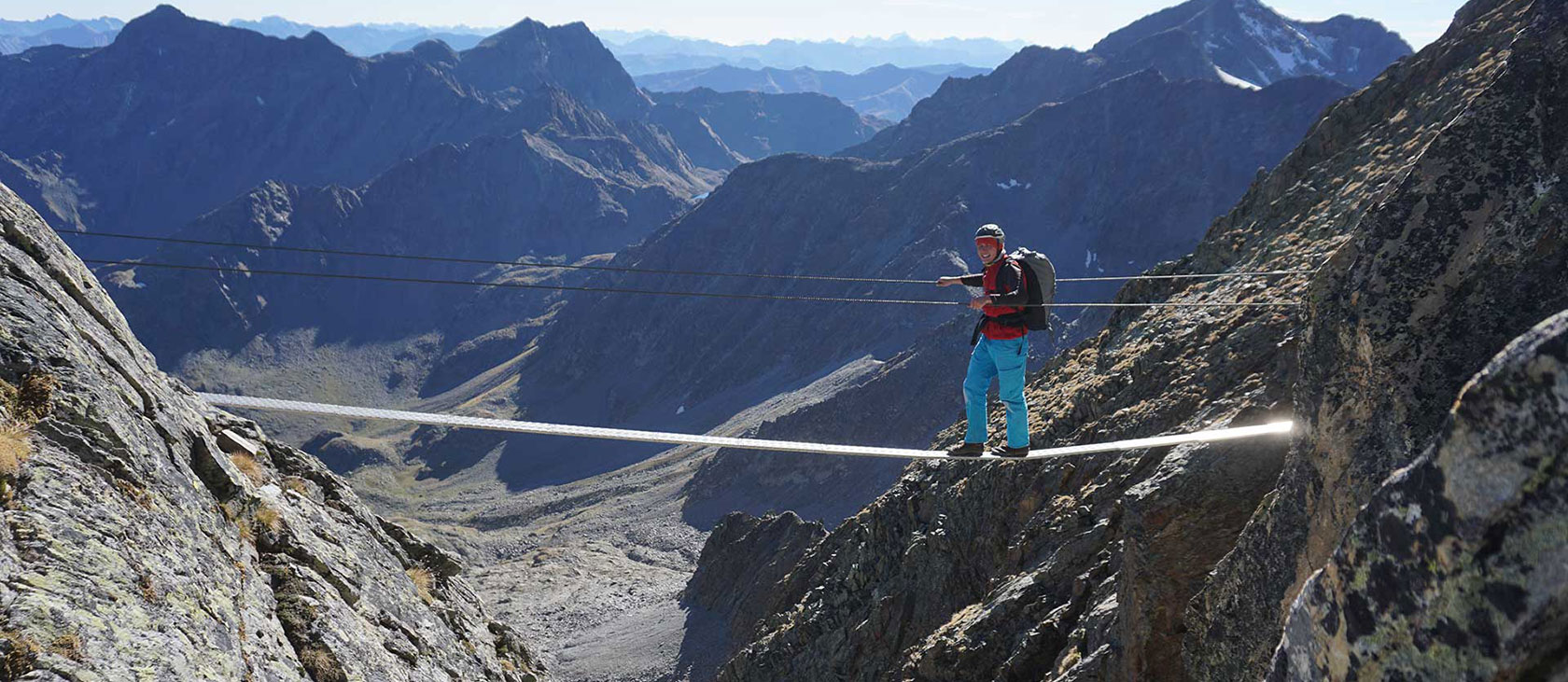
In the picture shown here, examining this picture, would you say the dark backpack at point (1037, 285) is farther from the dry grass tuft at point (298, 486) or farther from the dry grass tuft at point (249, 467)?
Result: the dry grass tuft at point (298, 486)

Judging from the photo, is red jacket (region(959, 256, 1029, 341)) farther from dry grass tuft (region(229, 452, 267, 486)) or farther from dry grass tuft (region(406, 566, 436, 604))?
dry grass tuft (region(406, 566, 436, 604))

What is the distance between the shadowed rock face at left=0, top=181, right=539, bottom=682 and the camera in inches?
265

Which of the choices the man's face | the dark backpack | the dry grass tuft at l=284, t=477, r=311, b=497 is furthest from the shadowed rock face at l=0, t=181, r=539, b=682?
the dark backpack

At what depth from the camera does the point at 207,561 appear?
8.73 meters

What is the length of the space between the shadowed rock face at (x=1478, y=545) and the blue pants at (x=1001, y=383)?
6123mm

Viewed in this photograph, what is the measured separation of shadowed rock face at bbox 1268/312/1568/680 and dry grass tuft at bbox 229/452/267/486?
40.4 feet

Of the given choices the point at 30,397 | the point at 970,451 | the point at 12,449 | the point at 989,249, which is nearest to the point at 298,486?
the point at 30,397

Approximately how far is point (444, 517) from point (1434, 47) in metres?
116

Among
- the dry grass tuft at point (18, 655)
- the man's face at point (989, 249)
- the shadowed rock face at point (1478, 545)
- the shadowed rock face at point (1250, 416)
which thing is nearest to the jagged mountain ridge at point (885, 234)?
the shadowed rock face at point (1250, 416)

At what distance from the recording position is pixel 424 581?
1511cm

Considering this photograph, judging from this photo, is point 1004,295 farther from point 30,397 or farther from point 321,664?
point 30,397

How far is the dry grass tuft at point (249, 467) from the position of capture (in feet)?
39.9

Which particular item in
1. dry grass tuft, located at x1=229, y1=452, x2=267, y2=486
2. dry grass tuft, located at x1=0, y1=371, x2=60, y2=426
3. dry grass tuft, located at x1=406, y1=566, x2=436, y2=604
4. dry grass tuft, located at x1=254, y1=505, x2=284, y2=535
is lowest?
dry grass tuft, located at x1=406, y1=566, x2=436, y2=604

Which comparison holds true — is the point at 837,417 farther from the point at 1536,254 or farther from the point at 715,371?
the point at 1536,254
